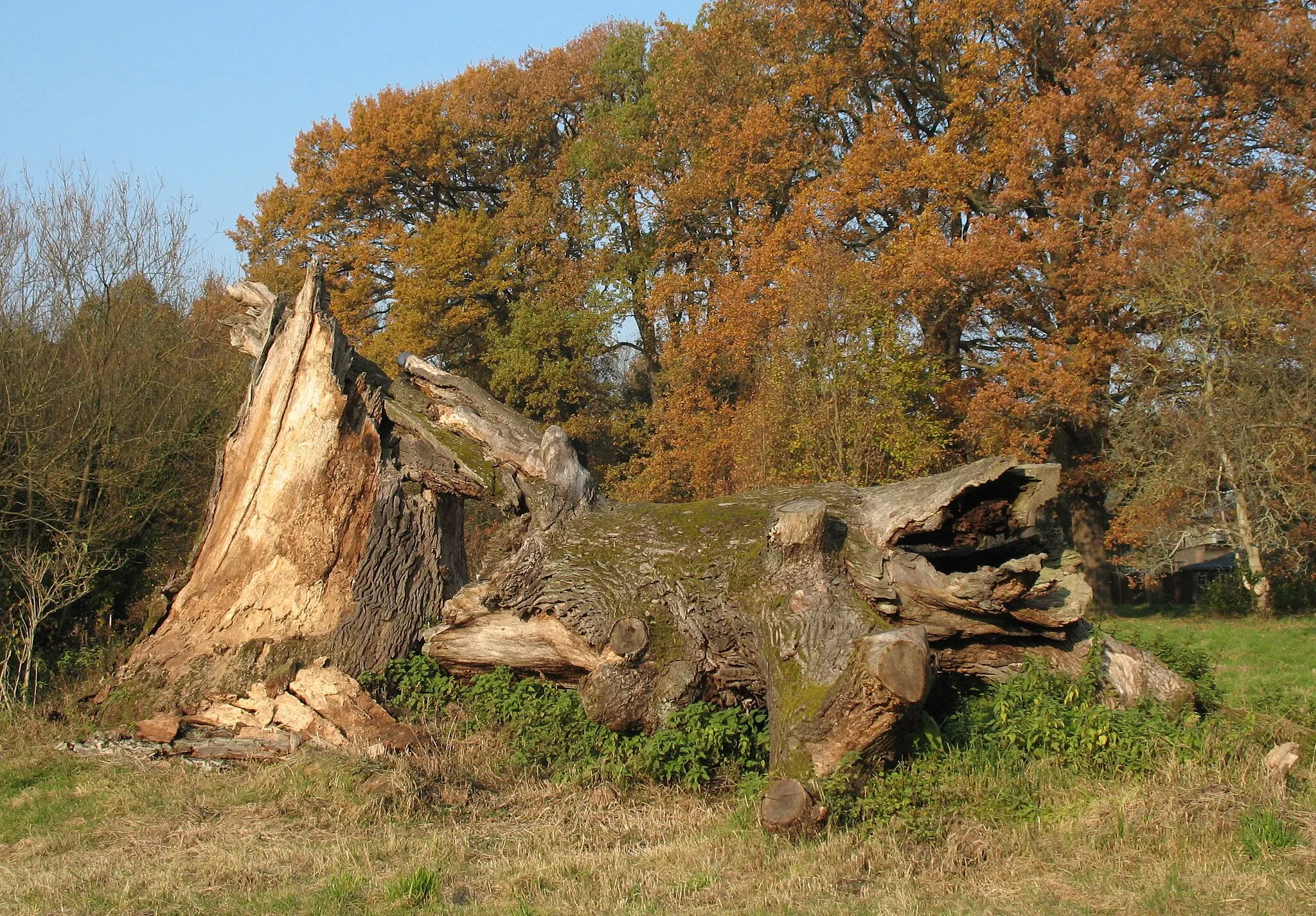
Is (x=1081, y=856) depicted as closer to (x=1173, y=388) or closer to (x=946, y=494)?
(x=946, y=494)

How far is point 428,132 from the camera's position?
1355 inches

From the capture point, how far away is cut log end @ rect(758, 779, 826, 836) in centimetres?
660

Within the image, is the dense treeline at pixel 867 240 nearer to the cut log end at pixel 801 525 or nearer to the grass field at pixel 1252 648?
the grass field at pixel 1252 648

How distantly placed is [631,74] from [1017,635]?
31.8m

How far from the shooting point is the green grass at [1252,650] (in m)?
8.84

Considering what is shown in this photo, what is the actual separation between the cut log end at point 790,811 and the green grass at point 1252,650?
12.6 feet

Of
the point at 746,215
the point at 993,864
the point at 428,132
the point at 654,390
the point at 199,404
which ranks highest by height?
the point at 428,132

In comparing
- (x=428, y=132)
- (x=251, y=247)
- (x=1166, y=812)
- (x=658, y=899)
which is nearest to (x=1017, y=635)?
(x=1166, y=812)

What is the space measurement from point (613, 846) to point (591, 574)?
110 inches

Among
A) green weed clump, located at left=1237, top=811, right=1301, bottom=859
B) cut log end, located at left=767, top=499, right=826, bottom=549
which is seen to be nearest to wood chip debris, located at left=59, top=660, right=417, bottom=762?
cut log end, located at left=767, top=499, right=826, bottom=549

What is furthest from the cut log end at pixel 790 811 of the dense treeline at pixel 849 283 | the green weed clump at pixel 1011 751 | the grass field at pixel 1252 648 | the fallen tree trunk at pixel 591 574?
the dense treeline at pixel 849 283

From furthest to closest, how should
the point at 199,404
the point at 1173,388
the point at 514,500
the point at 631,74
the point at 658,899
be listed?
the point at 631,74 < the point at 1173,388 < the point at 199,404 < the point at 514,500 < the point at 658,899

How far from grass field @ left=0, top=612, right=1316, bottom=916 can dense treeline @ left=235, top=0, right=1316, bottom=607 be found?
1440 cm

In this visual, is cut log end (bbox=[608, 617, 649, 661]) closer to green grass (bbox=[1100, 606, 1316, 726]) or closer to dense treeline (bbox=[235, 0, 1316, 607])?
green grass (bbox=[1100, 606, 1316, 726])
